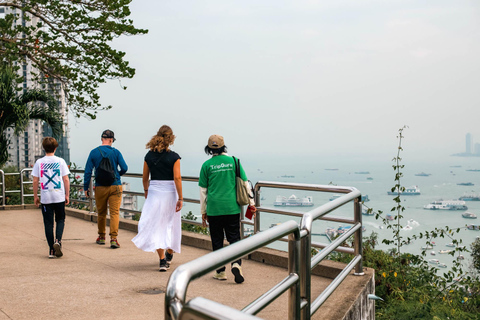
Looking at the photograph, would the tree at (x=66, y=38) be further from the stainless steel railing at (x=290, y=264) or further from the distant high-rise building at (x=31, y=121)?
the stainless steel railing at (x=290, y=264)

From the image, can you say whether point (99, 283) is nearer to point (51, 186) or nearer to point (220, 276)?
point (220, 276)

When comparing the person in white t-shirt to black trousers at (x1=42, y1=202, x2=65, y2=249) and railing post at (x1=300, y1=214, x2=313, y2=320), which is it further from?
railing post at (x1=300, y1=214, x2=313, y2=320)

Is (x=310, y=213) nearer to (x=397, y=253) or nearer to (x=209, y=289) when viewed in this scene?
(x=209, y=289)

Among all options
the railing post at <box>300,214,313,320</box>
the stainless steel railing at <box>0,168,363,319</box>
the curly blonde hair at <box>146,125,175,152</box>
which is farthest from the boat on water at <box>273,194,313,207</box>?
the railing post at <box>300,214,313,320</box>

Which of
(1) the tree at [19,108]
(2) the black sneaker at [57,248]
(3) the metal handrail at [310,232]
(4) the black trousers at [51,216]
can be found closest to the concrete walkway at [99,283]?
(2) the black sneaker at [57,248]

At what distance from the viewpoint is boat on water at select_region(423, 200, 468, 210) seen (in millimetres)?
21922

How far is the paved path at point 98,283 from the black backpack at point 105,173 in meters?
1.13

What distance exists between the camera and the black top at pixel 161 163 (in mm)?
7171

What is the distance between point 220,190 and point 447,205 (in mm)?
19595

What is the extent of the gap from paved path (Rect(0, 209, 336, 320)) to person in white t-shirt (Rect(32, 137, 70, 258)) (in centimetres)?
43

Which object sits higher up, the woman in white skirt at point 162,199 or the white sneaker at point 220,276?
the woman in white skirt at point 162,199

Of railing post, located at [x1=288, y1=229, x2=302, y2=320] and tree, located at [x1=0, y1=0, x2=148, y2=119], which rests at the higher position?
tree, located at [x1=0, y1=0, x2=148, y2=119]

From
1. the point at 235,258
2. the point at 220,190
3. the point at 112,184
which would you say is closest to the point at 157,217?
the point at 220,190

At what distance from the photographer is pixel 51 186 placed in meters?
7.86
